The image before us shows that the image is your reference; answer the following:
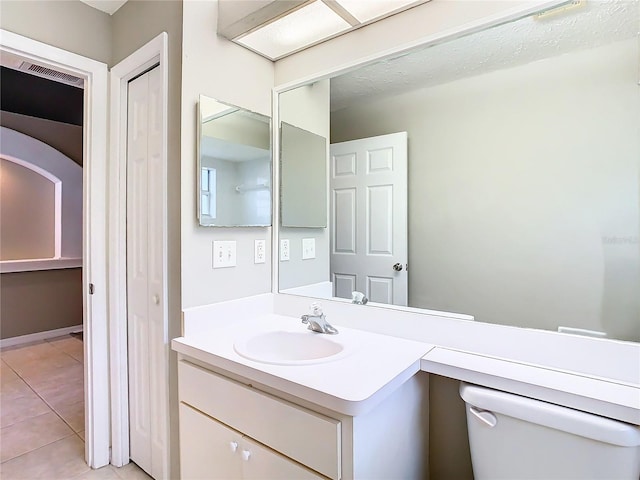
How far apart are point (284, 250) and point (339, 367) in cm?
86

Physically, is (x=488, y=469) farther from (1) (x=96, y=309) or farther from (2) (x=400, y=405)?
(1) (x=96, y=309)

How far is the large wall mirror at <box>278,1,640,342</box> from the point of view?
1108mm

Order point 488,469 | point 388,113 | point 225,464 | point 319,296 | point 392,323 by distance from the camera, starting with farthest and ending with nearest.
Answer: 1. point 319,296
2. point 388,113
3. point 392,323
4. point 225,464
5. point 488,469

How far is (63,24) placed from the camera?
1650mm

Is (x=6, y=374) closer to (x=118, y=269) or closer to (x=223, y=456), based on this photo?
(x=118, y=269)

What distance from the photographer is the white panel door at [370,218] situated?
5.10ft

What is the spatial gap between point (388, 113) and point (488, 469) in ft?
4.55

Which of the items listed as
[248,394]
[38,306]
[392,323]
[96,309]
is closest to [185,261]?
[248,394]

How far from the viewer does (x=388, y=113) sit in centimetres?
159

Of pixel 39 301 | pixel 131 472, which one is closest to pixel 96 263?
pixel 131 472

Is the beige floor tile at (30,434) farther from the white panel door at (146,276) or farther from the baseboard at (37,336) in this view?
the baseboard at (37,336)

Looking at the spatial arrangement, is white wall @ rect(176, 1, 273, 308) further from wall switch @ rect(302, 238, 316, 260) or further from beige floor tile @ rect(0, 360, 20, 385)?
beige floor tile @ rect(0, 360, 20, 385)

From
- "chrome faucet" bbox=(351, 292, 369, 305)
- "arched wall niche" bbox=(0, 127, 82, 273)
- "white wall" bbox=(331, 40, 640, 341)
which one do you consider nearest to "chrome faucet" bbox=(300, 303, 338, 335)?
"chrome faucet" bbox=(351, 292, 369, 305)

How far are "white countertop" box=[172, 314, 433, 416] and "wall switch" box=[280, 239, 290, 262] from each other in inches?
16.8
